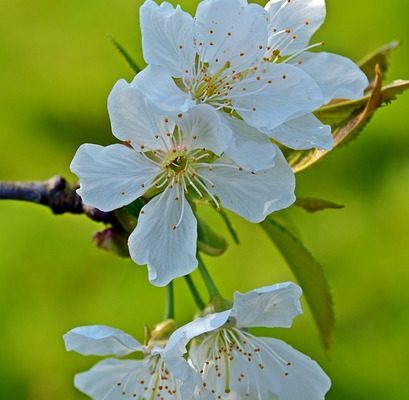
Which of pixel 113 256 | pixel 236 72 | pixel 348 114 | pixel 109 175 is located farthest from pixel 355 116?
pixel 113 256

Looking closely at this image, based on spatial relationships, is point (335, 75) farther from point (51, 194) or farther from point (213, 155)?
point (51, 194)

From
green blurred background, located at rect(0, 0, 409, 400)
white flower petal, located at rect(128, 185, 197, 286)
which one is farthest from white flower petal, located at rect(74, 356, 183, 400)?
green blurred background, located at rect(0, 0, 409, 400)

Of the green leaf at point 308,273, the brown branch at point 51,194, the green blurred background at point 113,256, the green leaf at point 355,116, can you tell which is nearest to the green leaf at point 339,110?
the green leaf at point 355,116

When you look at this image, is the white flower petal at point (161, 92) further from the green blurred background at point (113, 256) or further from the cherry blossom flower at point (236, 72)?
the green blurred background at point (113, 256)

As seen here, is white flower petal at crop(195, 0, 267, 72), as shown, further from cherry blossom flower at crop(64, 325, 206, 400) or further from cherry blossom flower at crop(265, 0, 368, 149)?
cherry blossom flower at crop(64, 325, 206, 400)

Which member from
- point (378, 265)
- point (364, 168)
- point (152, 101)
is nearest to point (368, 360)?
point (378, 265)
